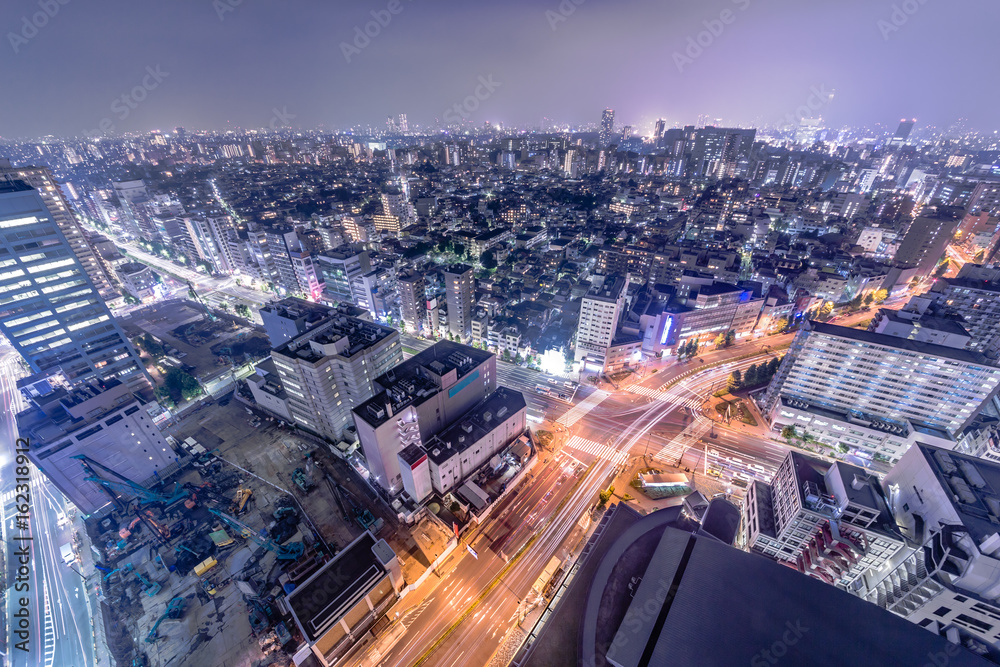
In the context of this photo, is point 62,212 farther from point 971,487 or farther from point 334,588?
point 971,487

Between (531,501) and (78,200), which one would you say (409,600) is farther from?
(78,200)

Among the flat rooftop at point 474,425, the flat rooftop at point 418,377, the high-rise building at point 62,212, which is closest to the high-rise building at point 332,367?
the flat rooftop at point 418,377

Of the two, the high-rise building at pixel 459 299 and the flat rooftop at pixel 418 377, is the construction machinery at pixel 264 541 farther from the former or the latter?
the high-rise building at pixel 459 299

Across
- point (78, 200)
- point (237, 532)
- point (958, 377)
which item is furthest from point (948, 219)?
point (78, 200)

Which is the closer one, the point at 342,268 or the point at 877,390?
the point at 877,390

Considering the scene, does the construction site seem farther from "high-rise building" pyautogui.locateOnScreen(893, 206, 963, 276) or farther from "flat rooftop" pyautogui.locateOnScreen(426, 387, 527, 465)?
"high-rise building" pyautogui.locateOnScreen(893, 206, 963, 276)

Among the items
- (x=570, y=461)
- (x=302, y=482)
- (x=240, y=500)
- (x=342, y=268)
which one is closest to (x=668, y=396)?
(x=570, y=461)
